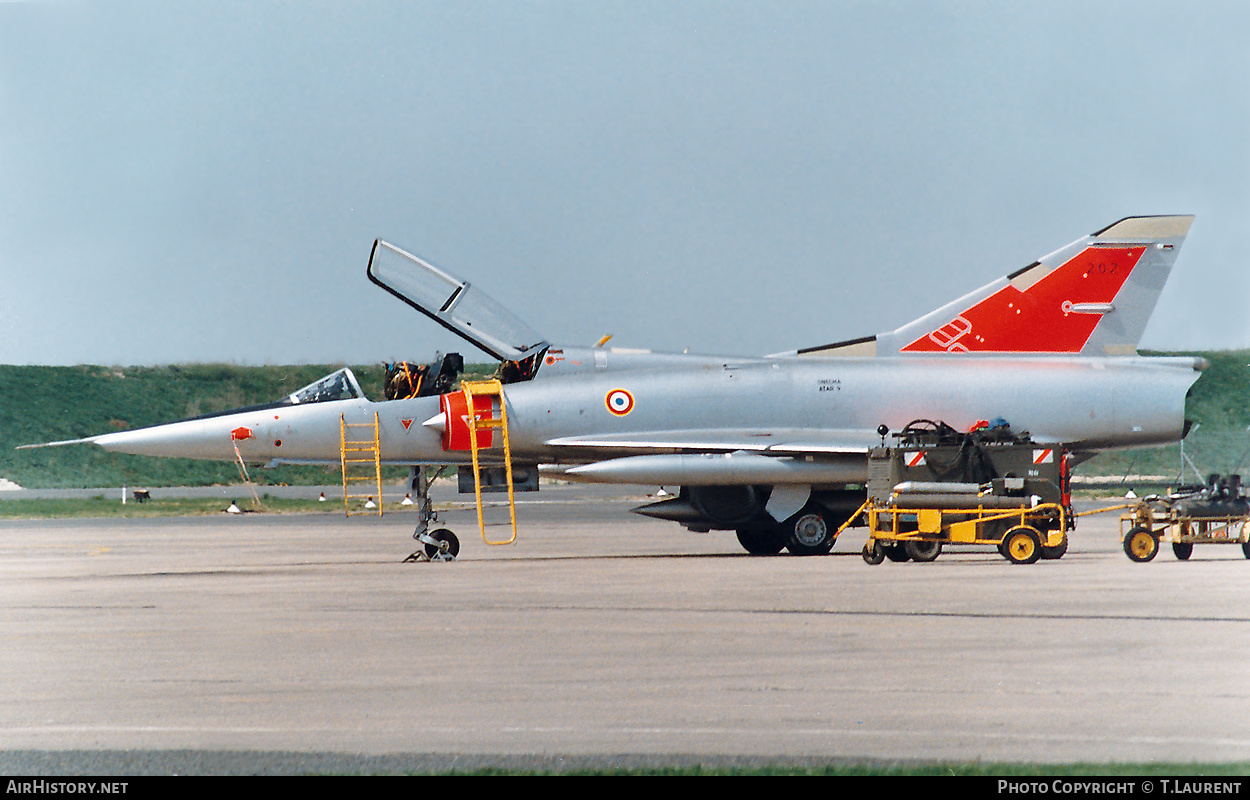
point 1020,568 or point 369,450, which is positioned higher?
point 369,450

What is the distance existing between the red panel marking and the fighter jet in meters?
0.02

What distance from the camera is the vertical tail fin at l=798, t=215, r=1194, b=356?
18.6 meters

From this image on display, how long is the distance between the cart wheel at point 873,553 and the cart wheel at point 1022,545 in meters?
1.45

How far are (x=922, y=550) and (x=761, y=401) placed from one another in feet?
10.8

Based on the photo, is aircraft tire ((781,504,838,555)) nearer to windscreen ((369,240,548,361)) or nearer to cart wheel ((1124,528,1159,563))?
cart wheel ((1124,528,1159,563))

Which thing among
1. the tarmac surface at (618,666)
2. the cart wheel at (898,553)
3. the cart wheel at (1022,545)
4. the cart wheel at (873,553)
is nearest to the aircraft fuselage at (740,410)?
the cart wheel at (898,553)

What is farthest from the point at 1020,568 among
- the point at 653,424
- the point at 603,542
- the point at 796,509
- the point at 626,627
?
the point at 603,542

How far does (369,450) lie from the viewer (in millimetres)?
17406

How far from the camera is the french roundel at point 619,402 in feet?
58.5

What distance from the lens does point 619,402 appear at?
1786 centimetres

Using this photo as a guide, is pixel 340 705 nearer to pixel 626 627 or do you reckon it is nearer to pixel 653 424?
pixel 626 627

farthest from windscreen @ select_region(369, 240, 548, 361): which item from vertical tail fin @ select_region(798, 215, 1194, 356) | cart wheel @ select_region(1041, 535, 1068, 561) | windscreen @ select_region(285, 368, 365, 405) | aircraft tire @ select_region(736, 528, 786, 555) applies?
cart wheel @ select_region(1041, 535, 1068, 561)

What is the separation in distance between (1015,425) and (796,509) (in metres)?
3.31

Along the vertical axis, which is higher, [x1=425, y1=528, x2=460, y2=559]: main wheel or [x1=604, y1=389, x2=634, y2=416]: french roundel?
[x1=604, y1=389, x2=634, y2=416]: french roundel
